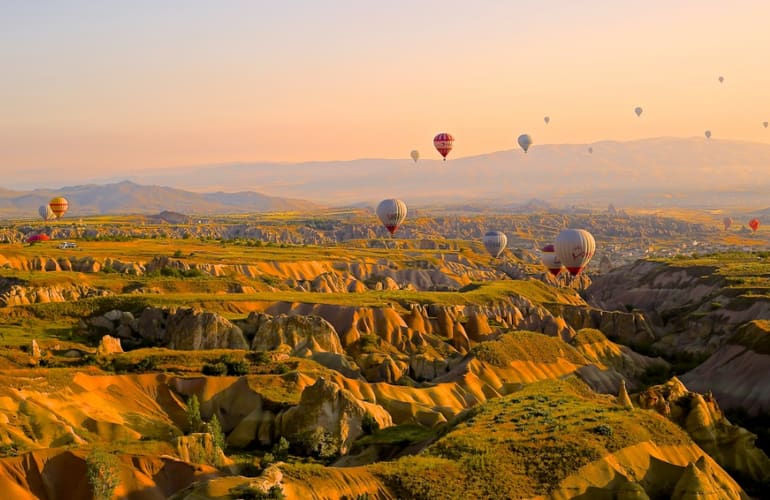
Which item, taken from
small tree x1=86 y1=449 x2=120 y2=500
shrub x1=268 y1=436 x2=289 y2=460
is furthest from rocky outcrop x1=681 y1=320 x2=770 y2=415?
small tree x1=86 y1=449 x2=120 y2=500

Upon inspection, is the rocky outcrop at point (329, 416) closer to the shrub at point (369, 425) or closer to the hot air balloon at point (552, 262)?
the shrub at point (369, 425)

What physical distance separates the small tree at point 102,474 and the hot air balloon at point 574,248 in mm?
96556

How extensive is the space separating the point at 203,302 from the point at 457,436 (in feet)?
194

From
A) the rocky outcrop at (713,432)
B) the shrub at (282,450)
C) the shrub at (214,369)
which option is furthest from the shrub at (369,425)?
the rocky outcrop at (713,432)

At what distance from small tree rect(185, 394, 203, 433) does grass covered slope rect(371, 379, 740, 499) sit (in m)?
17.2

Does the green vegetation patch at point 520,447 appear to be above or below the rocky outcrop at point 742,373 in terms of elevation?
above

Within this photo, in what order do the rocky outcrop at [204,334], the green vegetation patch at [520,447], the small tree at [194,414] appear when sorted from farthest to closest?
the rocky outcrop at [204,334]
the small tree at [194,414]
the green vegetation patch at [520,447]

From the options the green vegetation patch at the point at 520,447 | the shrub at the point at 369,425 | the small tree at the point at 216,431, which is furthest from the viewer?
the shrub at the point at 369,425

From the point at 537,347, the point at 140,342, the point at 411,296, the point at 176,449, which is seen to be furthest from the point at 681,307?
the point at 176,449

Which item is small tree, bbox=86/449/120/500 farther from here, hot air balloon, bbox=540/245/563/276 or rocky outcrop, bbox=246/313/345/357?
hot air balloon, bbox=540/245/563/276

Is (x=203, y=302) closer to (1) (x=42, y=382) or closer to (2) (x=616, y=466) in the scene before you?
(1) (x=42, y=382)

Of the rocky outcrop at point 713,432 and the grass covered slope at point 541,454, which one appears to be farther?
the rocky outcrop at point 713,432

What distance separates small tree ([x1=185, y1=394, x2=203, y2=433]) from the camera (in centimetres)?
6013

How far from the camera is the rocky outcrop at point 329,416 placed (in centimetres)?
5706
